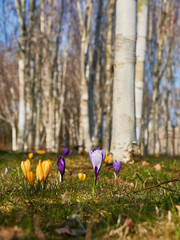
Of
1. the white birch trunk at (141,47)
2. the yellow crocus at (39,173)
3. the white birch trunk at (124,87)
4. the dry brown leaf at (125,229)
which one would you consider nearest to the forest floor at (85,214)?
the dry brown leaf at (125,229)

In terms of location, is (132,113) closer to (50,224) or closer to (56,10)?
(50,224)

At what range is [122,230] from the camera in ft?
4.09

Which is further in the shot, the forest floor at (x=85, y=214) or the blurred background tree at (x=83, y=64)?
the blurred background tree at (x=83, y=64)

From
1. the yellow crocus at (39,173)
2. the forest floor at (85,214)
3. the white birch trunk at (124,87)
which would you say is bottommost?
the forest floor at (85,214)

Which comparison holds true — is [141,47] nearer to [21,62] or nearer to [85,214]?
[85,214]

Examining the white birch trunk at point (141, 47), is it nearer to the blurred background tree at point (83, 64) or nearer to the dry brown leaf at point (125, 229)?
the blurred background tree at point (83, 64)

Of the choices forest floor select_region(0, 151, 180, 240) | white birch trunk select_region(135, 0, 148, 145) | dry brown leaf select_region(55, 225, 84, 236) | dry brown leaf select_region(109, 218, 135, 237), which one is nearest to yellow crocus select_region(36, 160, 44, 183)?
forest floor select_region(0, 151, 180, 240)

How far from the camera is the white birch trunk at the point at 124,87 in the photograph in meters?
4.11

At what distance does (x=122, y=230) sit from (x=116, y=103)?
121 inches

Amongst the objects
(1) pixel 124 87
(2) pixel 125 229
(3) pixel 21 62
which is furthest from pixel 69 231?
(3) pixel 21 62

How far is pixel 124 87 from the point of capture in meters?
4.18

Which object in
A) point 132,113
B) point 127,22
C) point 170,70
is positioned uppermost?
point 170,70

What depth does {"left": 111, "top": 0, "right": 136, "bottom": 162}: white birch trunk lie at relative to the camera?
13.5 ft

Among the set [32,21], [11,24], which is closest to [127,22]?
[32,21]
